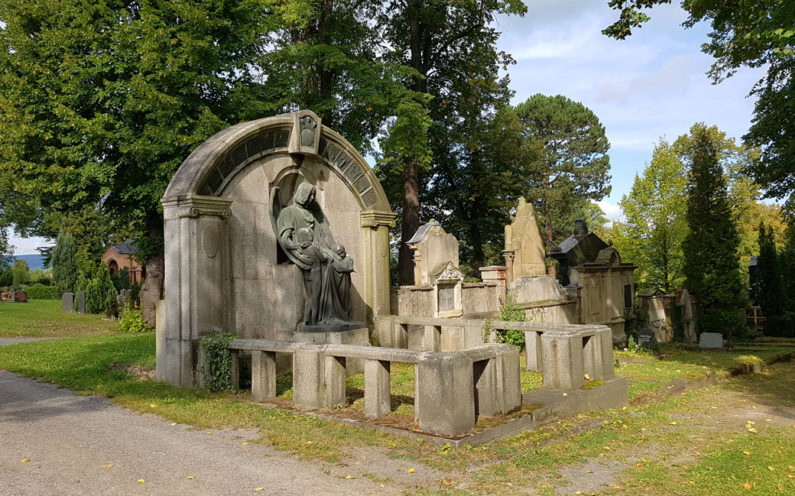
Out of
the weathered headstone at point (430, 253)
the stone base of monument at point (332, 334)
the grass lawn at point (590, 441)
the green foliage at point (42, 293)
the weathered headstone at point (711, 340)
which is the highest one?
the weathered headstone at point (430, 253)

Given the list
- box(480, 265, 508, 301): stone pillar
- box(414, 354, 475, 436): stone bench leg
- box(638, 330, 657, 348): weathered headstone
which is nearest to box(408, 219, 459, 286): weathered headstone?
box(480, 265, 508, 301): stone pillar

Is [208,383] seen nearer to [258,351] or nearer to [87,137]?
[258,351]

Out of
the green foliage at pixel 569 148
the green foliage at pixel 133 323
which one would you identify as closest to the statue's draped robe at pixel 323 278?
the green foliage at pixel 133 323

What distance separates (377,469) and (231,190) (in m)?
5.84

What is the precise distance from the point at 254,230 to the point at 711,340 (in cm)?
1438

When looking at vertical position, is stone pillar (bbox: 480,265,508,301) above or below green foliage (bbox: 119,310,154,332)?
above

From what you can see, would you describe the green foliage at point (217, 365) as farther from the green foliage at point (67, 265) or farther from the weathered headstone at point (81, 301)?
the green foliage at point (67, 265)

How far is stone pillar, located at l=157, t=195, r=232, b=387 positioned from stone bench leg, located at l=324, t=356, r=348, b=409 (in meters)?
2.58

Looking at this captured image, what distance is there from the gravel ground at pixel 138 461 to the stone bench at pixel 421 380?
123 cm

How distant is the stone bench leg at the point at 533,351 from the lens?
1084 cm

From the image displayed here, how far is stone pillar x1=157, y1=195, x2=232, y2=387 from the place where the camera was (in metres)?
8.75

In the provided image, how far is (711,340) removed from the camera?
17562 mm

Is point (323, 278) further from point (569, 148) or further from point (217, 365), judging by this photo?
point (569, 148)

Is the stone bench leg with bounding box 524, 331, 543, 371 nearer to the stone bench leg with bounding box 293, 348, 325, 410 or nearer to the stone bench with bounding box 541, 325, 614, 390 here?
the stone bench with bounding box 541, 325, 614, 390
